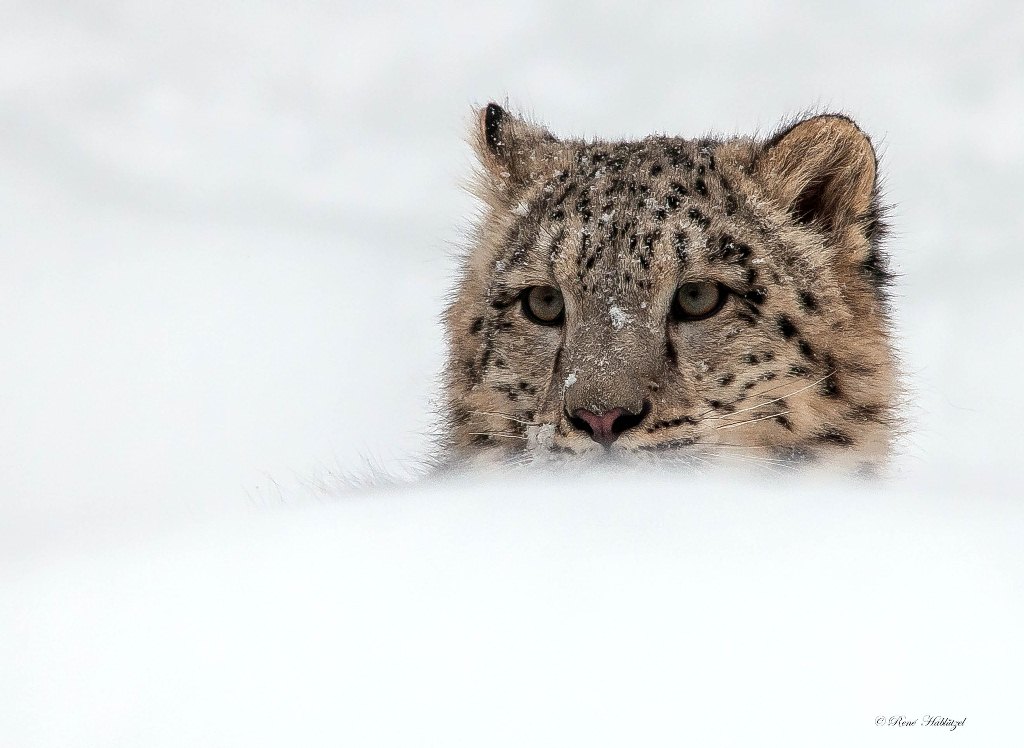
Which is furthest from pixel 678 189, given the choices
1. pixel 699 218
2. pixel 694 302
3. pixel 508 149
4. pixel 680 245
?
pixel 508 149

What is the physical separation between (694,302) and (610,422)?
71 centimetres

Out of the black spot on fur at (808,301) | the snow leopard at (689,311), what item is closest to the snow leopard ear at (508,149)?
the snow leopard at (689,311)

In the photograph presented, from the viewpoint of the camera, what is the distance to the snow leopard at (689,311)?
3781 millimetres

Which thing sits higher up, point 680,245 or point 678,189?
point 678,189

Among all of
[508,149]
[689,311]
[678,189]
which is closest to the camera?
[689,311]

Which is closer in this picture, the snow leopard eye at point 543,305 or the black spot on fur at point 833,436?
the black spot on fur at point 833,436

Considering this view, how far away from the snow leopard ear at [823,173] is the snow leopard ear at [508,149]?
1.09m

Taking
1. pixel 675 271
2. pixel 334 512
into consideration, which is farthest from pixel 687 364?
pixel 334 512

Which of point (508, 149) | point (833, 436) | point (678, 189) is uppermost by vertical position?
point (508, 149)

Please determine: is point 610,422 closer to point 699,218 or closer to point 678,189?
point 699,218

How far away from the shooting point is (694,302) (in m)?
4.02

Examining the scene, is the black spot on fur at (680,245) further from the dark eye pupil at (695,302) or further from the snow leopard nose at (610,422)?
the snow leopard nose at (610,422)

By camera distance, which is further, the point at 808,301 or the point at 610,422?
the point at 808,301

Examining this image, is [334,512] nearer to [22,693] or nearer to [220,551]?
[220,551]
